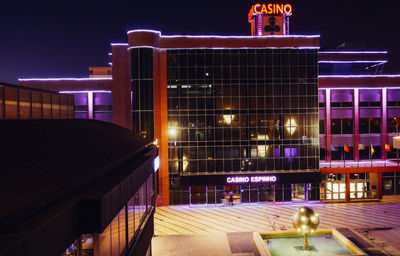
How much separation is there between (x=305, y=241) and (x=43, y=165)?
18.5 m

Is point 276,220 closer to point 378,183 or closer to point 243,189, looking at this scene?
point 243,189

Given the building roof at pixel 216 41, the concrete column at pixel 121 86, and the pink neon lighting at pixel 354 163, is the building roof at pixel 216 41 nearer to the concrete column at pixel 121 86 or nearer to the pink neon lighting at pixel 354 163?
the concrete column at pixel 121 86

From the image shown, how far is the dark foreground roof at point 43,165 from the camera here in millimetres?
7238

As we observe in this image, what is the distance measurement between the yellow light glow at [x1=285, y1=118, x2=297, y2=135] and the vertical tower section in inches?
477

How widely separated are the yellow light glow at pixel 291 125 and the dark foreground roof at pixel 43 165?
2557 centimetres

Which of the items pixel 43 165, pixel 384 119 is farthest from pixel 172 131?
pixel 384 119


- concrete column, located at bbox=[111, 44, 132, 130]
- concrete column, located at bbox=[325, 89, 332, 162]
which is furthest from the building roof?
concrete column, located at bbox=[325, 89, 332, 162]

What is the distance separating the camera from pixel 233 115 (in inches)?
1462

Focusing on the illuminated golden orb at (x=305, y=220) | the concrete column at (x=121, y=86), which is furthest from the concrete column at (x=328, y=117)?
the concrete column at (x=121, y=86)

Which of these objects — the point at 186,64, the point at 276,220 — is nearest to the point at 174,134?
the point at 186,64

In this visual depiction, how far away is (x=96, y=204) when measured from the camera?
343 inches

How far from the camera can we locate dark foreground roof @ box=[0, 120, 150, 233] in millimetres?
7238

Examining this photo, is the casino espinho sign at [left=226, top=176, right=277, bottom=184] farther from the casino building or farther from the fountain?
the fountain

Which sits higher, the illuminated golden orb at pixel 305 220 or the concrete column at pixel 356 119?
the concrete column at pixel 356 119
